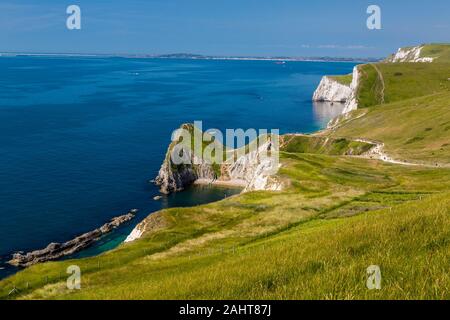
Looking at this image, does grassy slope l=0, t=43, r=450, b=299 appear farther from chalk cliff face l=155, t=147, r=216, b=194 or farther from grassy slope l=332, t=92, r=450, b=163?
chalk cliff face l=155, t=147, r=216, b=194

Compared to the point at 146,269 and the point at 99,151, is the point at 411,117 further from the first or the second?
the point at 146,269

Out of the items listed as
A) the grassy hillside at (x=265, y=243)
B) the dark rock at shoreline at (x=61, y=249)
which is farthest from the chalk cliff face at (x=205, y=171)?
the dark rock at shoreline at (x=61, y=249)

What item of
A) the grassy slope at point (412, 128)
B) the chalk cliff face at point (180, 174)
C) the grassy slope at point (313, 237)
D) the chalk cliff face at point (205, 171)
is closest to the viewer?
the grassy slope at point (313, 237)

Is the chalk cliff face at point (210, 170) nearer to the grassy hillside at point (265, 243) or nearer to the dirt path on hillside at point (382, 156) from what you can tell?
the dirt path on hillside at point (382, 156)

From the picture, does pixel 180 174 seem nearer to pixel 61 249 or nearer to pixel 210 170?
pixel 210 170

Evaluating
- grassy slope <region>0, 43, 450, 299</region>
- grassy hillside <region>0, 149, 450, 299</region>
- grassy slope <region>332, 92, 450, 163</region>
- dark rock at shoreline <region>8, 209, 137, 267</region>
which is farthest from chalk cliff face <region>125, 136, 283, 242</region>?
grassy slope <region>332, 92, 450, 163</region>

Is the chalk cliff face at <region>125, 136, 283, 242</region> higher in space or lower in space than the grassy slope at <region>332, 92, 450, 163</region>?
lower
